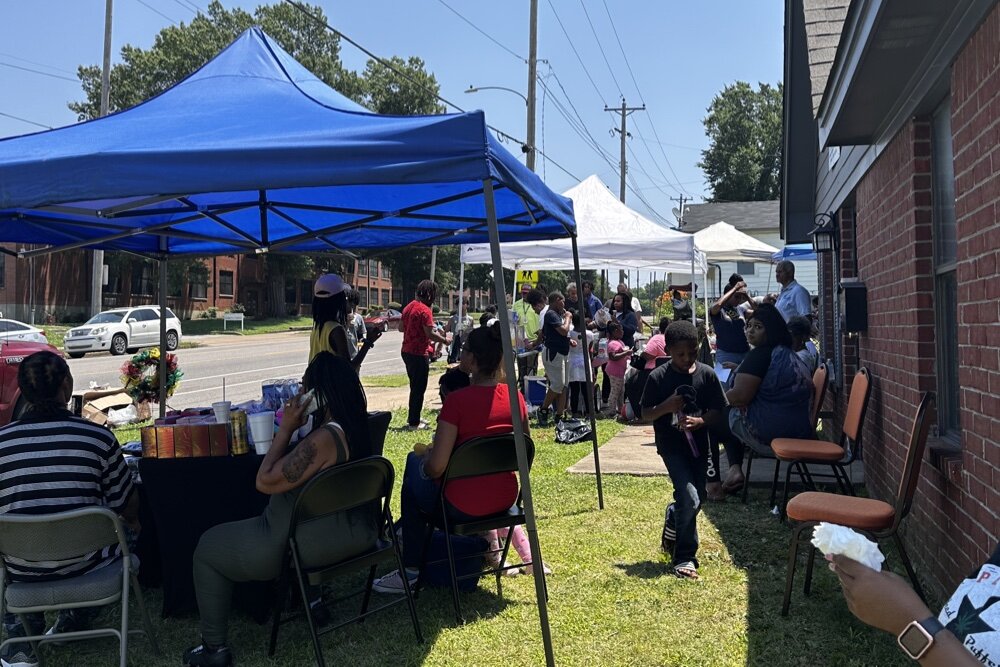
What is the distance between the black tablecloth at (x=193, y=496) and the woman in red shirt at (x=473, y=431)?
88cm

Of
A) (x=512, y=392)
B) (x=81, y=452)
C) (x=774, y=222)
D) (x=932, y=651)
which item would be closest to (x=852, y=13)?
(x=512, y=392)

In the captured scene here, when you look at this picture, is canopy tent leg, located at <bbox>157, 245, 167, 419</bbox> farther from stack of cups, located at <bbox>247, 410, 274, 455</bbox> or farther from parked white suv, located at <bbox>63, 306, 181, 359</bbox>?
parked white suv, located at <bbox>63, 306, 181, 359</bbox>

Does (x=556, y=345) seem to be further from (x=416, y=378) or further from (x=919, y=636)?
(x=919, y=636)

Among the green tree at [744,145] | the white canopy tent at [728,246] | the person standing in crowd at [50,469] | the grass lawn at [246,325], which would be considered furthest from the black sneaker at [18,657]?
the green tree at [744,145]

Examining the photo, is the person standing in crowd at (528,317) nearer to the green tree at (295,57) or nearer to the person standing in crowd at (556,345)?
the person standing in crowd at (556,345)

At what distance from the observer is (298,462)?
3523 millimetres

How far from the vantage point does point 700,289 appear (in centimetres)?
4775

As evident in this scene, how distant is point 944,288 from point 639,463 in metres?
3.90

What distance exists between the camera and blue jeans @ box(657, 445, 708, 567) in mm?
4820

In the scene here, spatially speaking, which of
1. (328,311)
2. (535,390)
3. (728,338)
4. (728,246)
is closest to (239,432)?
(328,311)

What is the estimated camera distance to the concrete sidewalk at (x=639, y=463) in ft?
23.1

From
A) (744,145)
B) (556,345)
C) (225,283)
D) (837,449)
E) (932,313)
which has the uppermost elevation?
(744,145)

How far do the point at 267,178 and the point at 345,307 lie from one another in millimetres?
2525

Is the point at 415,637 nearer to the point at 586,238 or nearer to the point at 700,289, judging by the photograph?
the point at 586,238
